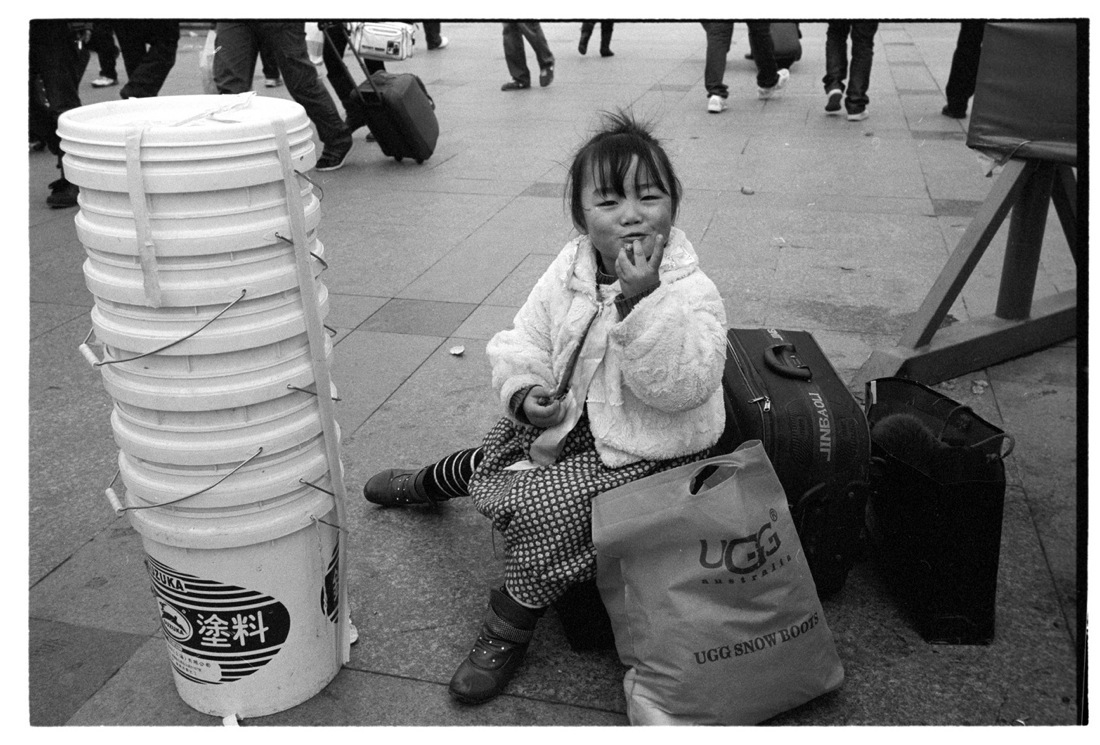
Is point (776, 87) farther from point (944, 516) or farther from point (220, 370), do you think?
point (220, 370)

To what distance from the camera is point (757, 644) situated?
212 cm

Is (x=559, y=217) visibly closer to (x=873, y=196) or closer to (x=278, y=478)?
(x=873, y=196)

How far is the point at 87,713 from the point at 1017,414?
2.98 meters

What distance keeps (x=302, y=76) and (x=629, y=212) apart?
16.4ft

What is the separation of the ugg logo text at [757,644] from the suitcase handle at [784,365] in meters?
0.61

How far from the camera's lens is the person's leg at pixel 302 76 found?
659 cm

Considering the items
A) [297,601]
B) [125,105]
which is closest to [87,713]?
[297,601]

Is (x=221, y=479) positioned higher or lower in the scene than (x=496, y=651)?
higher

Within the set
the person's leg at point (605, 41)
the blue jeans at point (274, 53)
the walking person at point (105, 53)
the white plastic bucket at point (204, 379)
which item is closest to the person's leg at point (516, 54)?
the person's leg at point (605, 41)

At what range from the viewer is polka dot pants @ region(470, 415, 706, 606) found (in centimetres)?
226

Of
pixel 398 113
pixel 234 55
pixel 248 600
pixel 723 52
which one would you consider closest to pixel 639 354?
pixel 248 600

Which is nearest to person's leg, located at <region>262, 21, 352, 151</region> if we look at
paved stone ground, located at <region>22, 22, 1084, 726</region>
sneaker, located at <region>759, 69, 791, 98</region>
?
paved stone ground, located at <region>22, 22, 1084, 726</region>

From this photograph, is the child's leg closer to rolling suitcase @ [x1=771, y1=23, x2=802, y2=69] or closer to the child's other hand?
the child's other hand

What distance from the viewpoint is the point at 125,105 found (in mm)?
2072
